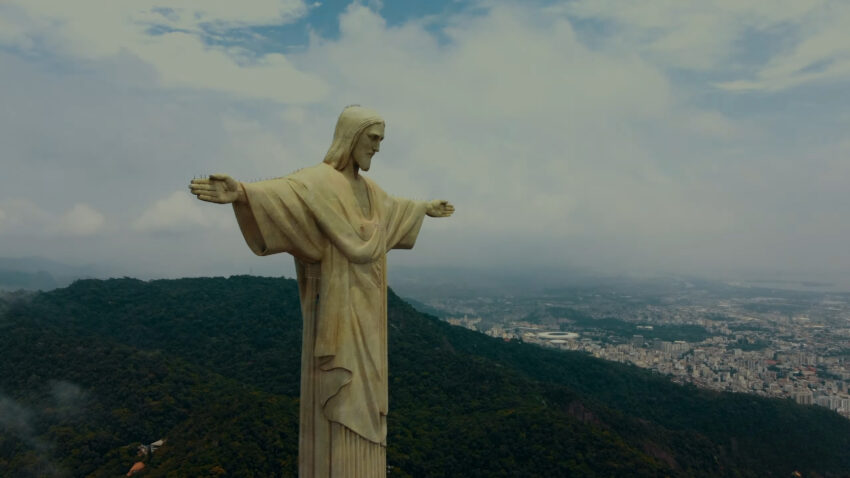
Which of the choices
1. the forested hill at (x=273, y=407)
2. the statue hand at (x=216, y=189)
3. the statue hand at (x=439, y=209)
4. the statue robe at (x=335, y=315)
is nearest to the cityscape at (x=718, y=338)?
the forested hill at (x=273, y=407)

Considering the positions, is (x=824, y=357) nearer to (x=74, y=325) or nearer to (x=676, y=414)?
(x=676, y=414)

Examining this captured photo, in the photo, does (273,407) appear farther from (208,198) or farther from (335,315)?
(208,198)

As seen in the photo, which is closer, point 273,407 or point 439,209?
point 439,209

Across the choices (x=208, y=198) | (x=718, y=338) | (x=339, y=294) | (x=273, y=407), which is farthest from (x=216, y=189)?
(x=718, y=338)

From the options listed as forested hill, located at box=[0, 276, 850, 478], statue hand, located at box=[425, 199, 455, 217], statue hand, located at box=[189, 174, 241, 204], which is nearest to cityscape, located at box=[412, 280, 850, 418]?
forested hill, located at box=[0, 276, 850, 478]

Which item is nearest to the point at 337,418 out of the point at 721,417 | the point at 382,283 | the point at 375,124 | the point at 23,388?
the point at 382,283

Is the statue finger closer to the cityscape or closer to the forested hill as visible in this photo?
the forested hill

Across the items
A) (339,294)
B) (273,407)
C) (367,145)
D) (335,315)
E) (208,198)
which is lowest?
(273,407)
